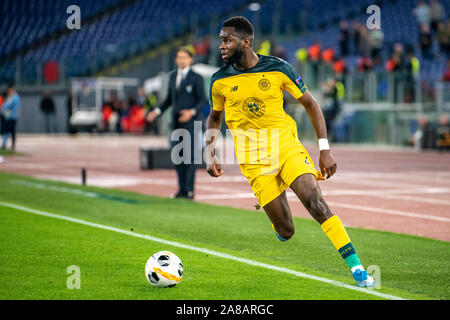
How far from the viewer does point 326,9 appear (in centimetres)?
4131

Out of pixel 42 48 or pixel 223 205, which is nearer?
pixel 223 205

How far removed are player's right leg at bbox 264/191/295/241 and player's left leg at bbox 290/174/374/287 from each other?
0.41 m

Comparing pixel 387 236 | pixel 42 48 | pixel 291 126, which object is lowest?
pixel 387 236

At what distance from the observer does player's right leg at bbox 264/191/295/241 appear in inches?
287

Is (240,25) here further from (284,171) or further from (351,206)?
(351,206)

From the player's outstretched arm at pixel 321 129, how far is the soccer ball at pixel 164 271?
4.67 feet

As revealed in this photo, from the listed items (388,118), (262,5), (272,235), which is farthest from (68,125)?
(272,235)

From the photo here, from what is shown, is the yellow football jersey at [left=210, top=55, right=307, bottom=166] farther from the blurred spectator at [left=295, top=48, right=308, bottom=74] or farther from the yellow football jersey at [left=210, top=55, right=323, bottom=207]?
the blurred spectator at [left=295, top=48, right=308, bottom=74]

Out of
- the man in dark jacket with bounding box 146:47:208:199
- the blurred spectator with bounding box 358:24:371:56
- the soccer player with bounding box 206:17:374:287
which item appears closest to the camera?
the soccer player with bounding box 206:17:374:287

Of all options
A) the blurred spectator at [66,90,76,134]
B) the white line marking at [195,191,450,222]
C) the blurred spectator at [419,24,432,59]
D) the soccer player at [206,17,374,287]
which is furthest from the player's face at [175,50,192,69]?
the blurred spectator at [66,90,76,134]

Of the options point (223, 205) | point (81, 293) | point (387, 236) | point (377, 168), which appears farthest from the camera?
point (377, 168)

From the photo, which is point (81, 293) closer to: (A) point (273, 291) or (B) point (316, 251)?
(A) point (273, 291)

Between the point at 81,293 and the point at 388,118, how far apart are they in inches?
961

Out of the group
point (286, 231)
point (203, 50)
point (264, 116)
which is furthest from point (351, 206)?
point (203, 50)
